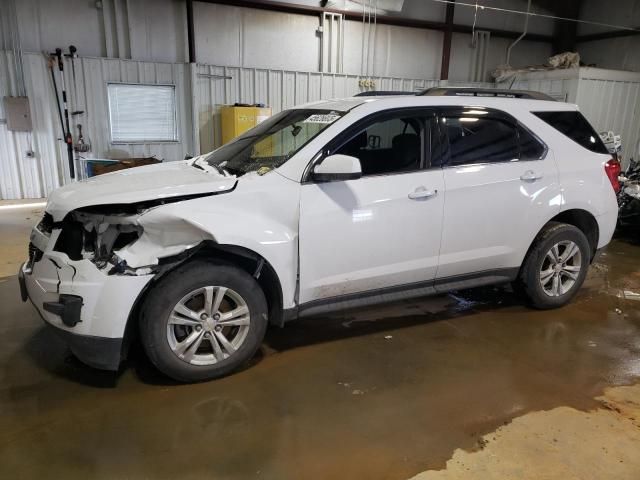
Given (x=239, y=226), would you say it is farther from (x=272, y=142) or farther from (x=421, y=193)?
(x=421, y=193)

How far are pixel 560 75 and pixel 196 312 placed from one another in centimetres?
1019

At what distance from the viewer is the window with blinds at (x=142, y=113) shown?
904 cm

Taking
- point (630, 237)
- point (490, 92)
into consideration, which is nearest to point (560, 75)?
point (630, 237)

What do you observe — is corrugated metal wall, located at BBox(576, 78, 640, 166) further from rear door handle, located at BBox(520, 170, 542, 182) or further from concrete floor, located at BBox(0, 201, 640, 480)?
concrete floor, located at BBox(0, 201, 640, 480)

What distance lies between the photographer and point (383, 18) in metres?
10.7

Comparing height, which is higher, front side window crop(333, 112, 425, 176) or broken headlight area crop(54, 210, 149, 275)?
front side window crop(333, 112, 425, 176)

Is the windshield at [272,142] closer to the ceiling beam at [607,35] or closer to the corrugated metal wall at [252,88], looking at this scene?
the corrugated metal wall at [252,88]

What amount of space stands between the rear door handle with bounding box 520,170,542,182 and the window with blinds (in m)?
7.61

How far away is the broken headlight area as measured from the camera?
8.63 ft

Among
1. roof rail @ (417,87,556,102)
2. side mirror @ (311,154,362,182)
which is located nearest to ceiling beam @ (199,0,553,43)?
roof rail @ (417,87,556,102)

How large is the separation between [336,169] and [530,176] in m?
1.67

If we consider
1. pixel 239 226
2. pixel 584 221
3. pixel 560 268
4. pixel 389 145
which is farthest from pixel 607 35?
pixel 239 226

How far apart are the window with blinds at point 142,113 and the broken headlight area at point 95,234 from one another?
707 cm

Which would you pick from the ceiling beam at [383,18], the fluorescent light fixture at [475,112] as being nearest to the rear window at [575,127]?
the fluorescent light fixture at [475,112]
